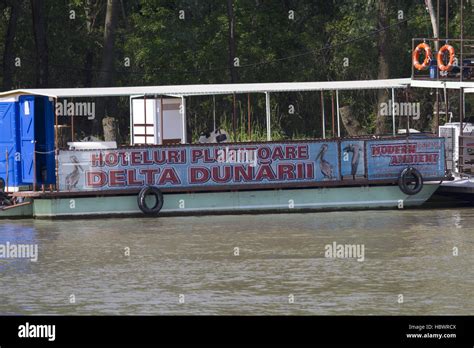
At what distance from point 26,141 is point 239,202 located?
520 centimetres

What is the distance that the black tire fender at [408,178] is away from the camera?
31156 mm

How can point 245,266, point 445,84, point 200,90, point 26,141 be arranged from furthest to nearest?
point 445,84 < point 200,90 < point 26,141 < point 245,266

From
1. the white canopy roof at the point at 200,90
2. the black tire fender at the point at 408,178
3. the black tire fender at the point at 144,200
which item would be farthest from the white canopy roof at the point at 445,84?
the black tire fender at the point at 144,200

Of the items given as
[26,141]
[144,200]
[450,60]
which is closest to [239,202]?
[144,200]

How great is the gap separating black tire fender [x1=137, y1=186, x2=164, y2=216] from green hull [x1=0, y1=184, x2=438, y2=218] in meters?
0.24

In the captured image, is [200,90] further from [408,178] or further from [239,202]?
[408,178]

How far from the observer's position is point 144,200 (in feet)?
99.0

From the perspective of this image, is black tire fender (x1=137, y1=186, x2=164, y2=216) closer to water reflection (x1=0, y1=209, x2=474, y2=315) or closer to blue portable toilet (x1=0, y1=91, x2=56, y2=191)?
water reflection (x1=0, y1=209, x2=474, y2=315)

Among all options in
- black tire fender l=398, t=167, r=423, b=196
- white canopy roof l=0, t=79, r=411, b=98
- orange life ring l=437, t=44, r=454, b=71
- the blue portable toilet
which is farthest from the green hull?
orange life ring l=437, t=44, r=454, b=71

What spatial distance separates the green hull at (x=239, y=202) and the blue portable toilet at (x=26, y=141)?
2.56 feet

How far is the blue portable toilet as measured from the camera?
99.9 ft

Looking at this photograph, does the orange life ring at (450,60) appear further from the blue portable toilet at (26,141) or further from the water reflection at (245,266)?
the blue portable toilet at (26,141)
